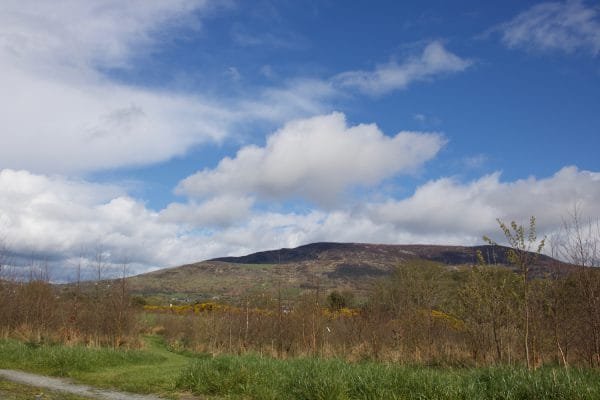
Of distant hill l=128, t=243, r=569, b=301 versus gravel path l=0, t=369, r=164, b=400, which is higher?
distant hill l=128, t=243, r=569, b=301

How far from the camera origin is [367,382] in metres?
10.1

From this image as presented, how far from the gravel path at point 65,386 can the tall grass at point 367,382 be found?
134 cm

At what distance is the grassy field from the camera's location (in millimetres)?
8820

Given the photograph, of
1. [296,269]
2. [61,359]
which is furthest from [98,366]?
[296,269]

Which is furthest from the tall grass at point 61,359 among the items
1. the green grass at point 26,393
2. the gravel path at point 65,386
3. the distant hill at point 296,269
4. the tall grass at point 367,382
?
the distant hill at point 296,269

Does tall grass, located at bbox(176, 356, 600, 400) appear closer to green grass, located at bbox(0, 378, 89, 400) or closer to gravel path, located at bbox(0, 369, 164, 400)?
gravel path, located at bbox(0, 369, 164, 400)

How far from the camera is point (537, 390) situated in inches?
335

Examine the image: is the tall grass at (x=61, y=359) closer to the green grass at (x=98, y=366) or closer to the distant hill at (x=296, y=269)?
the green grass at (x=98, y=366)

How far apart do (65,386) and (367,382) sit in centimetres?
762

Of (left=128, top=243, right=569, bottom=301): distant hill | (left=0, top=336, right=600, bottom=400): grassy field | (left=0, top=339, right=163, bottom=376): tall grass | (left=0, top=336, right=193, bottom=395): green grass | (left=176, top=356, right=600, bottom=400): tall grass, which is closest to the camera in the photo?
(left=176, top=356, right=600, bottom=400): tall grass

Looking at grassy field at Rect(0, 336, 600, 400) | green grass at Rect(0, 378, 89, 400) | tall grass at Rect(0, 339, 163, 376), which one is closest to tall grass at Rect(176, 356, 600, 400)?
grassy field at Rect(0, 336, 600, 400)

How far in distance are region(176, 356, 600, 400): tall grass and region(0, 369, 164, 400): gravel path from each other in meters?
1.34

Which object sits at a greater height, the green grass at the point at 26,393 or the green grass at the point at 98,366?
the green grass at the point at 26,393

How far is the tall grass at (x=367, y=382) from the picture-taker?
342 inches
